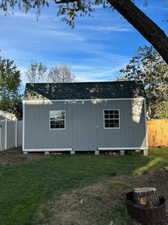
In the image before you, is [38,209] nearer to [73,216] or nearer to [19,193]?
[73,216]

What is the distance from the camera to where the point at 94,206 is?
5059mm

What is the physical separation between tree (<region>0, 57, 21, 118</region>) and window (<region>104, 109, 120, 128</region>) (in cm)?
802

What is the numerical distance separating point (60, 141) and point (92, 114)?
2.08 meters

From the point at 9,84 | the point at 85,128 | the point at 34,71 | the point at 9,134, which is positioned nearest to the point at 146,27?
the point at 85,128

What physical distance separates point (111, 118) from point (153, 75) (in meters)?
9.33

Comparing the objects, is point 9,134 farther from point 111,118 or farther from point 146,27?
point 146,27

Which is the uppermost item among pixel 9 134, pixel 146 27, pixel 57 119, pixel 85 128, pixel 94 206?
pixel 146 27

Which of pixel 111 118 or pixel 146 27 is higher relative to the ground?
pixel 146 27

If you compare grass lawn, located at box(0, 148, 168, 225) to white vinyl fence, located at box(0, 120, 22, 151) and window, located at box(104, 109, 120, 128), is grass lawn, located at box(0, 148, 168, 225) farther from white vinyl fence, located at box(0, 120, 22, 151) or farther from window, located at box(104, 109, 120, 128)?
white vinyl fence, located at box(0, 120, 22, 151)

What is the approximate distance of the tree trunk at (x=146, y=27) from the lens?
199 inches

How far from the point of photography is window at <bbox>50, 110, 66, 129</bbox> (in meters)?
13.8

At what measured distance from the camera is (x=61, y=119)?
13.9 meters

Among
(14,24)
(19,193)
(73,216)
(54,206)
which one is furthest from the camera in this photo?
(14,24)

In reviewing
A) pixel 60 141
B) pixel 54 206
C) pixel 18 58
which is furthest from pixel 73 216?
pixel 18 58
